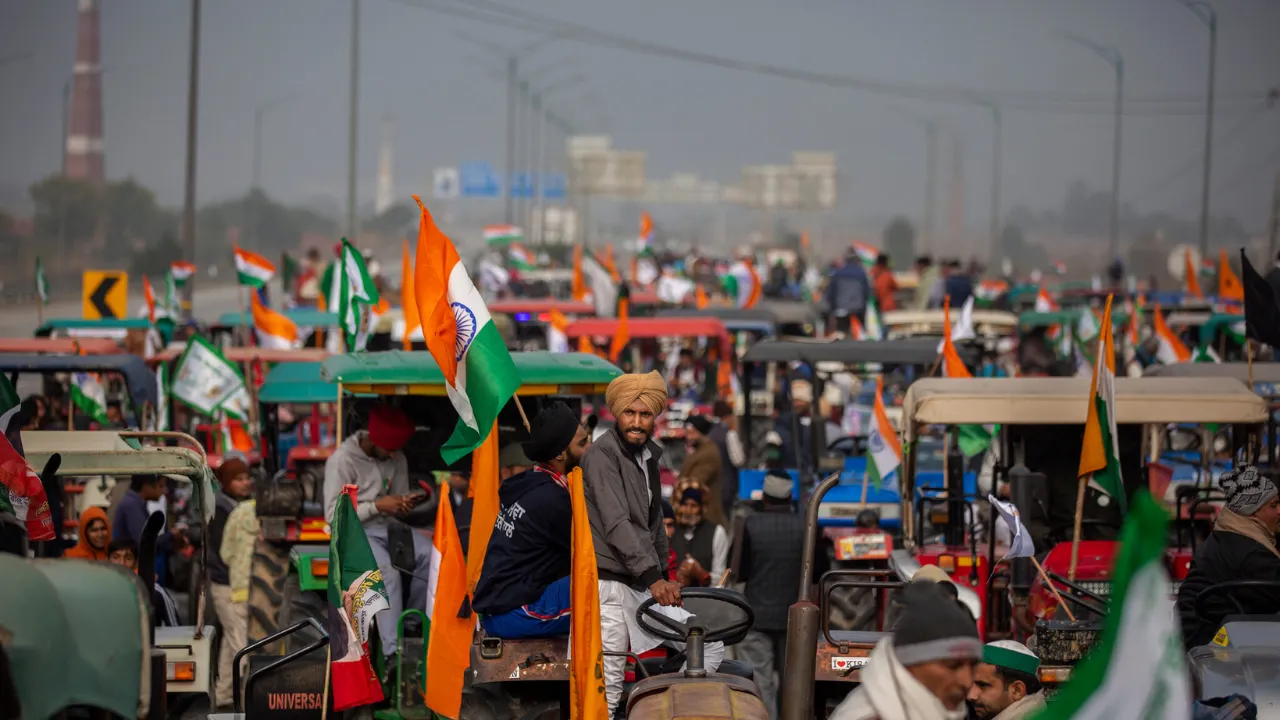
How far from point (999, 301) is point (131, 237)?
30157 millimetres

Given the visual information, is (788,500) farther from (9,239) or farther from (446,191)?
(446,191)

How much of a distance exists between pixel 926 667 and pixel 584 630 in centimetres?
238

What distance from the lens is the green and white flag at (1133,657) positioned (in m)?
4.30

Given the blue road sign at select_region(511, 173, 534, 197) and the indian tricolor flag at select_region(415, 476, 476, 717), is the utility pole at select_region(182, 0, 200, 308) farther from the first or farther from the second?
the blue road sign at select_region(511, 173, 534, 197)

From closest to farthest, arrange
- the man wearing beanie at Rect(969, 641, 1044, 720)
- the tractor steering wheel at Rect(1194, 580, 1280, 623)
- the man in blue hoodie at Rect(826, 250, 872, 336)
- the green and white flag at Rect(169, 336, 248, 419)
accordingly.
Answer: the man wearing beanie at Rect(969, 641, 1044, 720) < the tractor steering wheel at Rect(1194, 580, 1280, 623) < the green and white flag at Rect(169, 336, 248, 419) < the man in blue hoodie at Rect(826, 250, 872, 336)

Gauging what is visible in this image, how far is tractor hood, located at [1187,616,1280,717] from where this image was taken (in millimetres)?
6551

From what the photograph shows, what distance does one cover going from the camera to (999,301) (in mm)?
37875

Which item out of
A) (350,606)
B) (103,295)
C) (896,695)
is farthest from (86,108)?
(896,695)

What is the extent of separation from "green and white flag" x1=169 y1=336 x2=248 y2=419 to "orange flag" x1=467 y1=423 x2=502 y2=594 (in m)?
8.69

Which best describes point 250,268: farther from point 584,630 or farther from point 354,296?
point 584,630

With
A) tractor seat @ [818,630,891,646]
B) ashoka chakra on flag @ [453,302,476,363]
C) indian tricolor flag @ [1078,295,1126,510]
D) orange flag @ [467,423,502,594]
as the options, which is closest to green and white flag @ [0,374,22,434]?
ashoka chakra on flag @ [453,302,476,363]

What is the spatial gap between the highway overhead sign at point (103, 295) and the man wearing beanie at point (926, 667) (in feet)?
69.3

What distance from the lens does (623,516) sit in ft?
23.1

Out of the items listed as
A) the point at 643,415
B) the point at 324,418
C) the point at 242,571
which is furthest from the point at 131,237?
the point at 643,415
